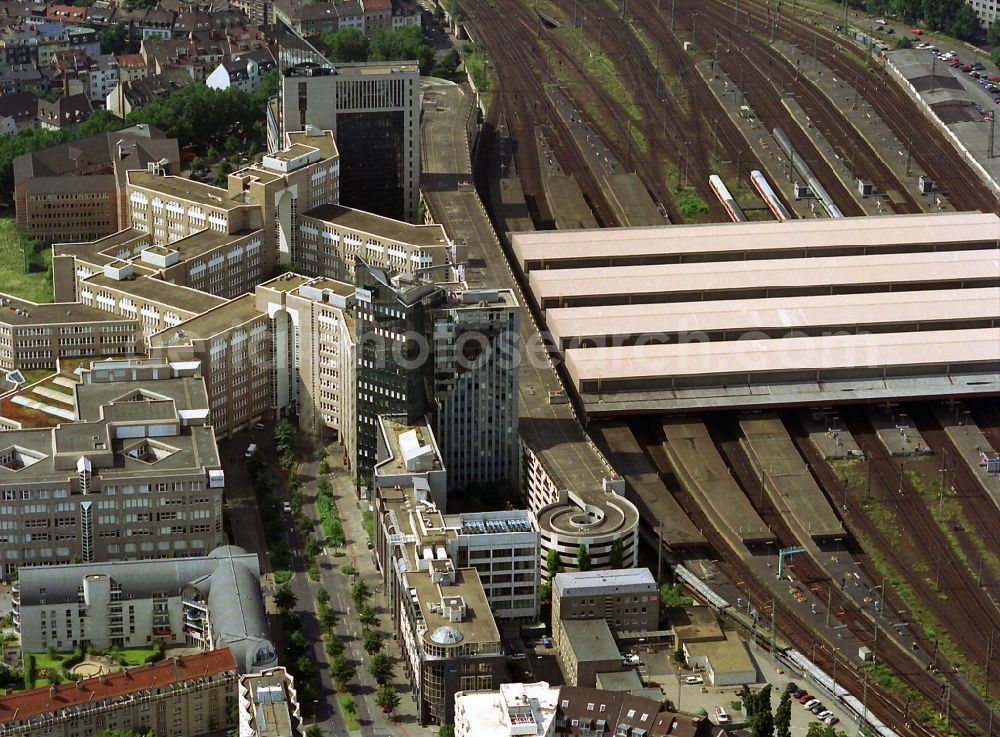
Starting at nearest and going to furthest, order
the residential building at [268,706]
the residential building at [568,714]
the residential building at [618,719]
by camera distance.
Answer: the residential building at [268,706] < the residential building at [568,714] < the residential building at [618,719]

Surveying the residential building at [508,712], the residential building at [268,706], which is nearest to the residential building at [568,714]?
the residential building at [508,712]

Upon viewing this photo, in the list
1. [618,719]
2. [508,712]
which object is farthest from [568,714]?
[508,712]

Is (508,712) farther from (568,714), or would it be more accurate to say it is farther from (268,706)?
(268,706)

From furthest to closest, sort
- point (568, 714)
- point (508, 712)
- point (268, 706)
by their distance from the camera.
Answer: point (568, 714) → point (268, 706) → point (508, 712)

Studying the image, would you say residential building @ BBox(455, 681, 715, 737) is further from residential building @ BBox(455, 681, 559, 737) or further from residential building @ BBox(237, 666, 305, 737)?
residential building @ BBox(237, 666, 305, 737)

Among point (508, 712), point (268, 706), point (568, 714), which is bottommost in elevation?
point (568, 714)

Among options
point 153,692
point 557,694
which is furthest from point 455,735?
point 153,692

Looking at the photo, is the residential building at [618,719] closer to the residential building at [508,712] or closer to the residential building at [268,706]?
the residential building at [508,712]
